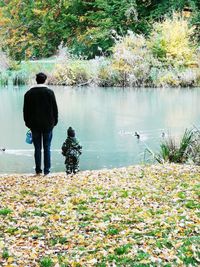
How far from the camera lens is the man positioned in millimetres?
8273

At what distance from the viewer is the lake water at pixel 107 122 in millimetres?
12914

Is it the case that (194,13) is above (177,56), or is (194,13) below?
above

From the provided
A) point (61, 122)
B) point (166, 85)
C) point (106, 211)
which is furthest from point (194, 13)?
point (106, 211)

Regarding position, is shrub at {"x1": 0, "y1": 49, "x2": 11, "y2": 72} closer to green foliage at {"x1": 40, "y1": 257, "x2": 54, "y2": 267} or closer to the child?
the child

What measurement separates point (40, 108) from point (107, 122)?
34.0 feet

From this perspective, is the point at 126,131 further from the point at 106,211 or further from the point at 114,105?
the point at 106,211

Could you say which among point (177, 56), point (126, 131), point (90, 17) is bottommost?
point (126, 131)

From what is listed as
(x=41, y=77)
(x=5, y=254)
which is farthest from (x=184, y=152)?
(x=5, y=254)

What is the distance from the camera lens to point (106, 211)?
21.0ft

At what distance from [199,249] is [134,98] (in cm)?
2016

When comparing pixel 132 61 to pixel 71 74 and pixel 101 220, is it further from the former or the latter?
pixel 101 220

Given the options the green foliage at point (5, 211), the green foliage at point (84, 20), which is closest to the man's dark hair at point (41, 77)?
the green foliage at point (5, 211)

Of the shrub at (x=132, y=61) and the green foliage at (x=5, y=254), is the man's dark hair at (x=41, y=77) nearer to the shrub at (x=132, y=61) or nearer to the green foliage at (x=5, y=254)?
the green foliage at (x=5, y=254)

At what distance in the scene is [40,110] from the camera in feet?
27.3
